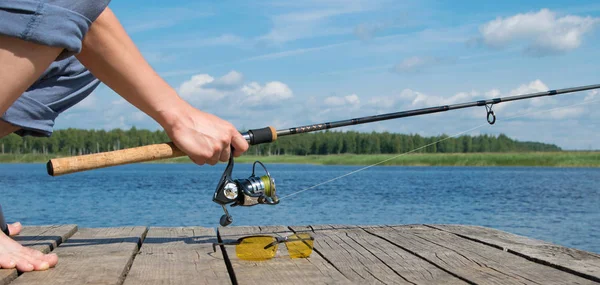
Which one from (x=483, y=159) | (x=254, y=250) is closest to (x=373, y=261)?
(x=254, y=250)

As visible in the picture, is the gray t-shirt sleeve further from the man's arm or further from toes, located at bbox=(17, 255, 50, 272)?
toes, located at bbox=(17, 255, 50, 272)

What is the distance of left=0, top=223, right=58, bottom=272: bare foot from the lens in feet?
6.40

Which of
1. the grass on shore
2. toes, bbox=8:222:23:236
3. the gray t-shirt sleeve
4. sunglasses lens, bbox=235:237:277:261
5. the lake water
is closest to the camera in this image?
the gray t-shirt sleeve

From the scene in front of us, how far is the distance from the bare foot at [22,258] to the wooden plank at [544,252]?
153 centimetres

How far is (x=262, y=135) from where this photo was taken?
225 centimetres

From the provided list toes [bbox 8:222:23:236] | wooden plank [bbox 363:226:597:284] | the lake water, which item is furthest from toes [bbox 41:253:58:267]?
the lake water

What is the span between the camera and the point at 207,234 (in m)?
2.80

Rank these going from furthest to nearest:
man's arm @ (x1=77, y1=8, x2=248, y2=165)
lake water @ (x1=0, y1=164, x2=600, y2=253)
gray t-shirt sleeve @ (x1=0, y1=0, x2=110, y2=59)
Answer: lake water @ (x1=0, y1=164, x2=600, y2=253), man's arm @ (x1=77, y1=8, x2=248, y2=165), gray t-shirt sleeve @ (x1=0, y1=0, x2=110, y2=59)

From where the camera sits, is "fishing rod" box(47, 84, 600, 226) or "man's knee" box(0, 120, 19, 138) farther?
"man's knee" box(0, 120, 19, 138)

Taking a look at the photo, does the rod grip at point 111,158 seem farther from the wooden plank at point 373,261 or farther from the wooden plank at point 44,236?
the wooden plank at point 373,261

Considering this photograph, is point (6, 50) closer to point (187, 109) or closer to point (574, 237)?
point (187, 109)

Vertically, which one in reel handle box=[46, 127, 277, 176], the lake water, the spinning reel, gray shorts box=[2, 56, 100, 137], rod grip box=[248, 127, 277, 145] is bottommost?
the lake water

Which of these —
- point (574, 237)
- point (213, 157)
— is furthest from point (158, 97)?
point (574, 237)

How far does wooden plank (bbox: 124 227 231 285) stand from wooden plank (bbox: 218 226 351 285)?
5 centimetres
